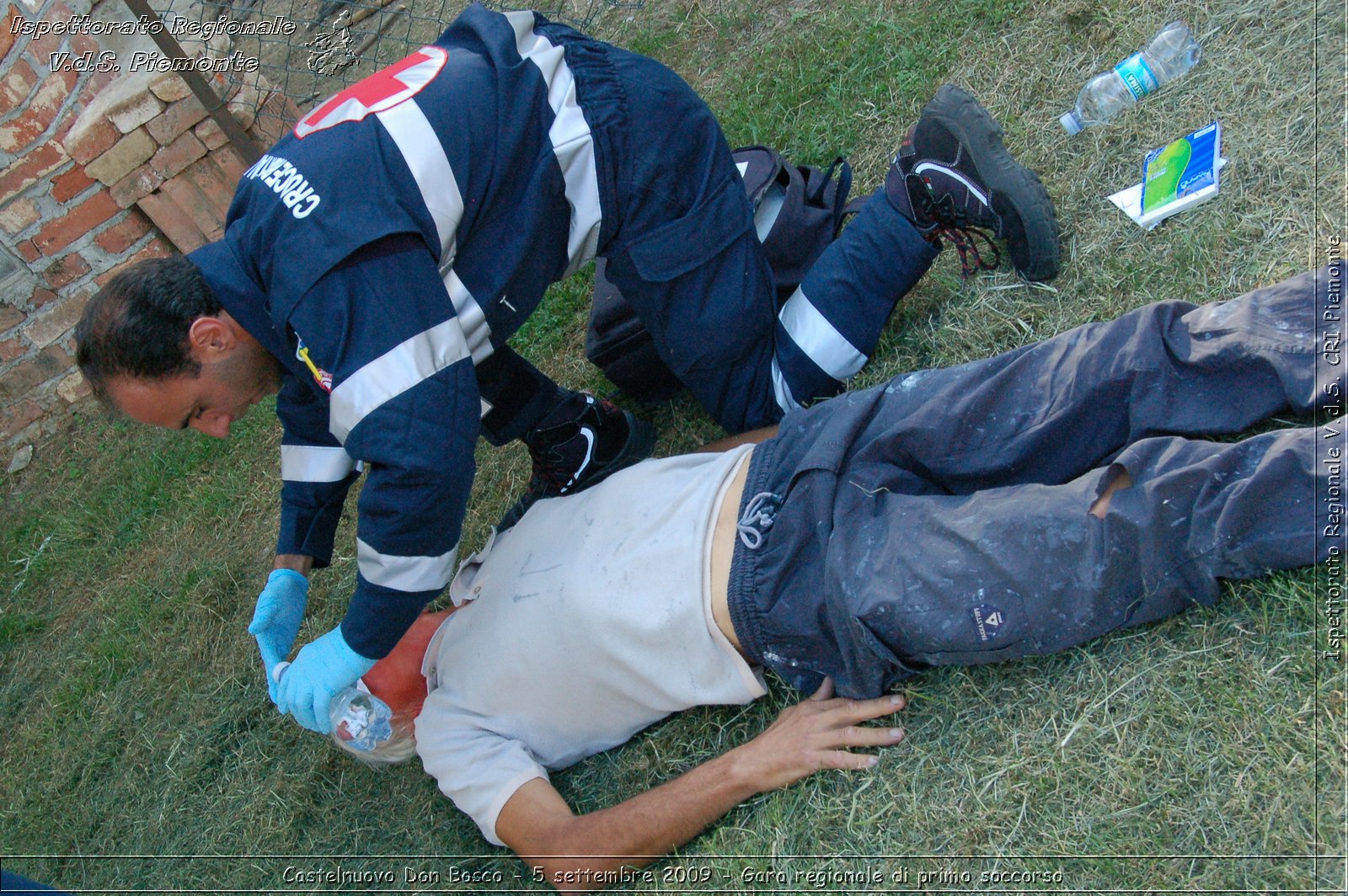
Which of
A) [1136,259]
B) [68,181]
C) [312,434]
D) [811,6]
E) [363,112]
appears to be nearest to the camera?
[363,112]

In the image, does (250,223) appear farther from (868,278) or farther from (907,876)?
(907,876)

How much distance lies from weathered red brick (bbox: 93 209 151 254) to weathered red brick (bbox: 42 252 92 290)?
11cm

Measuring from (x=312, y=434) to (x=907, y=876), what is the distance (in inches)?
68.1

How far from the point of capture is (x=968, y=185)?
2326mm

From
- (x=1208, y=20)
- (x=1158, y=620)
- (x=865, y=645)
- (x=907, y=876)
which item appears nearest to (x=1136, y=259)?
(x=1208, y=20)

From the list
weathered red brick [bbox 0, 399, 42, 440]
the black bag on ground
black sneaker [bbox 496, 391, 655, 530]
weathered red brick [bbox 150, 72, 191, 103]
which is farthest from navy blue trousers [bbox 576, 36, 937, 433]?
weathered red brick [bbox 0, 399, 42, 440]

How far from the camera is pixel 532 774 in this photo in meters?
2.12

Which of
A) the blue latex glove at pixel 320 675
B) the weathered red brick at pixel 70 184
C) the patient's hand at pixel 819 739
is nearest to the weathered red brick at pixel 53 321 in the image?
the weathered red brick at pixel 70 184

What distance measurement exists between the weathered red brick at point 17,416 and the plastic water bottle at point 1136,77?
4396 mm

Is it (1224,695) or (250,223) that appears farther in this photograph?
(250,223)

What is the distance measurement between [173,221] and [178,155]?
295mm

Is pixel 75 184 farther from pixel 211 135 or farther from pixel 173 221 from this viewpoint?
pixel 211 135

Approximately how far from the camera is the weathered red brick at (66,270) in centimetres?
434

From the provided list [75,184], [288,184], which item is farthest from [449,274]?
[75,184]
